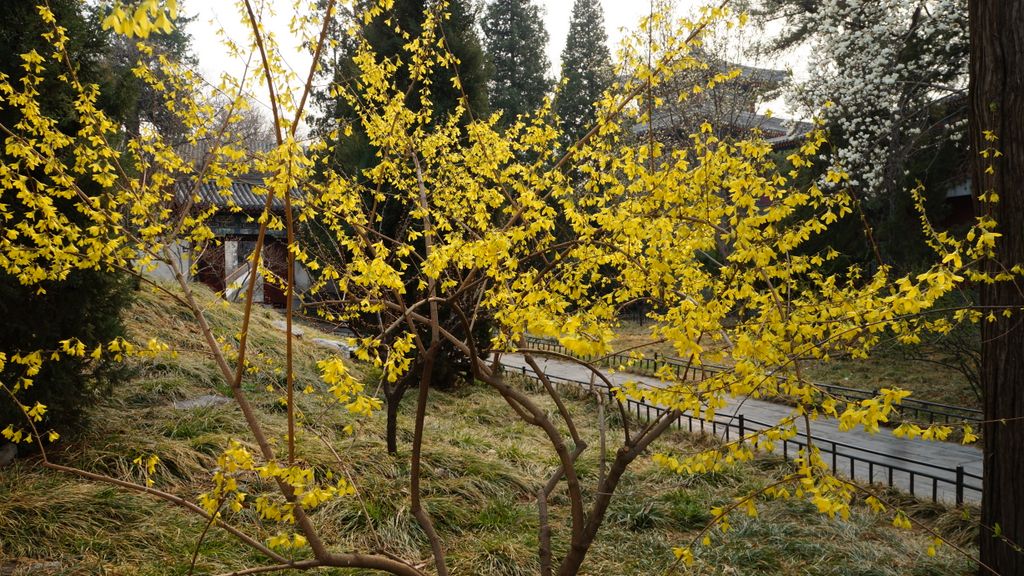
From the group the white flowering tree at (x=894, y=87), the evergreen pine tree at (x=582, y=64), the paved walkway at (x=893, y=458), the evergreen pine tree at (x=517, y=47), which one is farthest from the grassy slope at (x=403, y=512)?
the evergreen pine tree at (x=517, y=47)

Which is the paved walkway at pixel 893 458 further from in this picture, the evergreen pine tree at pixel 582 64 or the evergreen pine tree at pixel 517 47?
the evergreen pine tree at pixel 517 47

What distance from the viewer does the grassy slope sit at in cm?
389

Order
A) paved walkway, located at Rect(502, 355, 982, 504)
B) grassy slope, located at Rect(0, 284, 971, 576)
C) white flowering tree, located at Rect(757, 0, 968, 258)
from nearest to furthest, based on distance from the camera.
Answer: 1. grassy slope, located at Rect(0, 284, 971, 576)
2. paved walkway, located at Rect(502, 355, 982, 504)
3. white flowering tree, located at Rect(757, 0, 968, 258)

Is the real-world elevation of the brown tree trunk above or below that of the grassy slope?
above

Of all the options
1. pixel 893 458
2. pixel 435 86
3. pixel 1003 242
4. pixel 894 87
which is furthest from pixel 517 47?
pixel 1003 242

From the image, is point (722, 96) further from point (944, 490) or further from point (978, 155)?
point (978, 155)

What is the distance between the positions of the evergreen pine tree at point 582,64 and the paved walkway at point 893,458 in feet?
55.8

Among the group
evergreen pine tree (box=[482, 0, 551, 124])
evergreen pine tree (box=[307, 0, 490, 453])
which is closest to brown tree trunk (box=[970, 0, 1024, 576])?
evergreen pine tree (box=[307, 0, 490, 453])

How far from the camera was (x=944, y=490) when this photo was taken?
657 centimetres

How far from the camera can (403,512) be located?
15.3 ft

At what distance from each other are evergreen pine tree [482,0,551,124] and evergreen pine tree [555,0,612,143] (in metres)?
1.05

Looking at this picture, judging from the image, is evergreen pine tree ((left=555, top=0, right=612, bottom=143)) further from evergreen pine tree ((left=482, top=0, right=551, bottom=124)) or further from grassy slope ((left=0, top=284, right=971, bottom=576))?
grassy slope ((left=0, top=284, right=971, bottom=576))

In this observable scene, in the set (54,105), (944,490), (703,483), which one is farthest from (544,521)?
(944,490)

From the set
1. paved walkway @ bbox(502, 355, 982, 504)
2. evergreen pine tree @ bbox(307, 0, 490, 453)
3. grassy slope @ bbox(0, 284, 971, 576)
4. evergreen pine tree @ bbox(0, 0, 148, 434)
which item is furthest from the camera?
evergreen pine tree @ bbox(307, 0, 490, 453)
